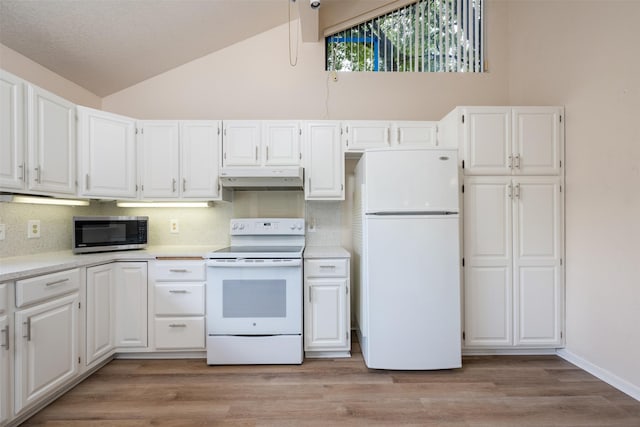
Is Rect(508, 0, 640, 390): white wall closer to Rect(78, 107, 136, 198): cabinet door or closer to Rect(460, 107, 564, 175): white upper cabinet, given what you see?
Rect(460, 107, 564, 175): white upper cabinet

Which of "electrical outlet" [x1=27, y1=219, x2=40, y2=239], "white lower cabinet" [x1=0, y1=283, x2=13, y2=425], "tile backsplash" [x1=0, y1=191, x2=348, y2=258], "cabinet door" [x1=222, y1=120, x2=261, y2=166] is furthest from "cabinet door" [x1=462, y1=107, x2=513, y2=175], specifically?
"electrical outlet" [x1=27, y1=219, x2=40, y2=239]

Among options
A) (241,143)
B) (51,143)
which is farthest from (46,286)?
(241,143)

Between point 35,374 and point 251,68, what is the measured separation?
3029 mm

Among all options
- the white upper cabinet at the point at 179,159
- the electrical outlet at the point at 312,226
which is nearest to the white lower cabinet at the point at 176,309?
the white upper cabinet at the point at 179,159

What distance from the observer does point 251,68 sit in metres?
3.04

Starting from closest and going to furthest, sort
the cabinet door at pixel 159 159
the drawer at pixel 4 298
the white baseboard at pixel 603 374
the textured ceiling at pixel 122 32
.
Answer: the drawer at pixel 4 298, the white baseboard at pixel 603 374, the textured ceiling at pixel 122 32, the cabinet door at pixel 159 159

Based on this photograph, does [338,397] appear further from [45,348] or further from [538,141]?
[538,141]

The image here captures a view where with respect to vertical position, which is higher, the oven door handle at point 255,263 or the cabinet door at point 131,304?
the oven door handle at point 255,263

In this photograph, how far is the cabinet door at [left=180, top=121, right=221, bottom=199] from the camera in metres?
2.66

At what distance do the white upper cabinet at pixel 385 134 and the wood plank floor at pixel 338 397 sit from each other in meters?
1.96

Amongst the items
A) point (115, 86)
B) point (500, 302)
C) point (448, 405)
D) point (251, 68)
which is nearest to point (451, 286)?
point (500, 302)

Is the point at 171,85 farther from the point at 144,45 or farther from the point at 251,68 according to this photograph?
the point at 251,68

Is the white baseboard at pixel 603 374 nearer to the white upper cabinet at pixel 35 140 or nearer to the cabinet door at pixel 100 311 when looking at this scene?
the cabinet door at pixel 100 311

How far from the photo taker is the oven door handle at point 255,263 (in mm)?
2279
